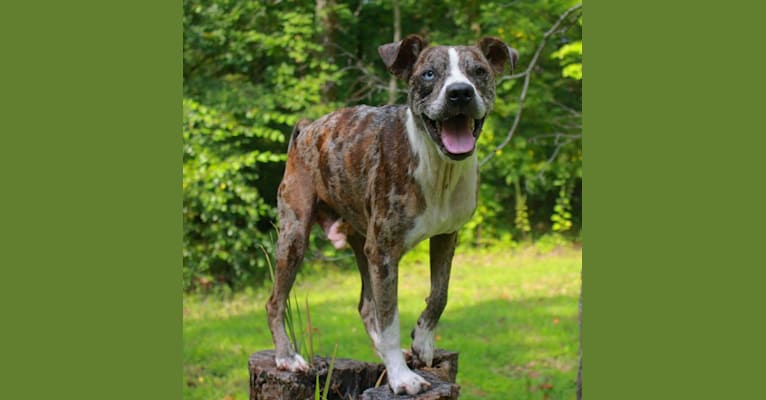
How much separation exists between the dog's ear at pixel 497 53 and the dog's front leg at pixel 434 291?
84 cm

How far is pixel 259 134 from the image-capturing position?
773cm

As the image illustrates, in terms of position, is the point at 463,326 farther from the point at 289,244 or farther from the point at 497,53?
the point at 497,53

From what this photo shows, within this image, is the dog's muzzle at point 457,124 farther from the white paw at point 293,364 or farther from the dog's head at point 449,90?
the white paw at point 293,364

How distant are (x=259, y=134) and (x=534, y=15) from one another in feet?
12.2

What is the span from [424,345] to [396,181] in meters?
0.86

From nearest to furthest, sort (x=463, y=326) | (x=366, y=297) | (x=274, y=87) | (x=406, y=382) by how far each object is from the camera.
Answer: (x=406, y=382)
(x=366, y=297)
(x=463, y=326)
(x=274, y=87)

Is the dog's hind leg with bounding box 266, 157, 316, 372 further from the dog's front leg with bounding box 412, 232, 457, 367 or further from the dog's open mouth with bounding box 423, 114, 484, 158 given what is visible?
the dog's open mouth with bounding box 423, 114, 484, 158

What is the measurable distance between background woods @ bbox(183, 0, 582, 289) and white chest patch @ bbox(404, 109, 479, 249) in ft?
11.9

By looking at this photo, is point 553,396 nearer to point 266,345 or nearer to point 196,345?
point 266,345

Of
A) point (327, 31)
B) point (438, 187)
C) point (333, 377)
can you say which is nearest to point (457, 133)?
point (438, 187)

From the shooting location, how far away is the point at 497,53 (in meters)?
3.71

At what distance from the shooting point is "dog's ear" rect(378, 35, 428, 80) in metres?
3.59

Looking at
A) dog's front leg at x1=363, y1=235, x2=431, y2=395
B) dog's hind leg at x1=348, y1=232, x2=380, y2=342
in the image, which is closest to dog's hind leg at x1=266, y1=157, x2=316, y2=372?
dog's hind leg at x1=348, y1=232, x2=380, y2=342

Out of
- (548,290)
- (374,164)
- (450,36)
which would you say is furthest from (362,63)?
(374,164)
